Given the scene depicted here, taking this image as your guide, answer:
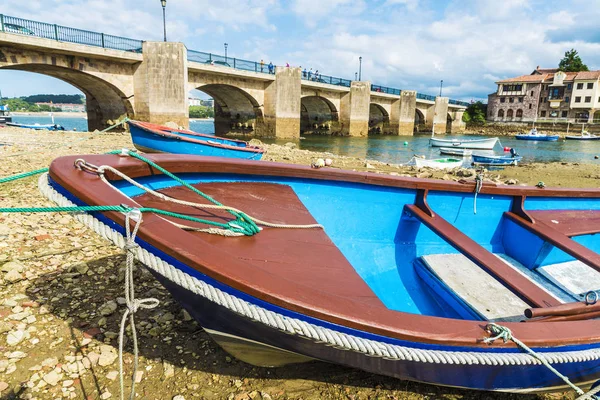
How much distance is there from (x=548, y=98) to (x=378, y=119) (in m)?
40.8

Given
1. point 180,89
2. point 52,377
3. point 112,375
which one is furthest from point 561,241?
point 180,89

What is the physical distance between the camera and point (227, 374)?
2.66m

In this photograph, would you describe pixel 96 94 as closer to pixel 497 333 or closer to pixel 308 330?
pixel 308 330

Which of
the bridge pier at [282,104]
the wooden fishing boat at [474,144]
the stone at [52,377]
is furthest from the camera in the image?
the bridge pier at [282,104]

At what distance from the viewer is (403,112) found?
157ft

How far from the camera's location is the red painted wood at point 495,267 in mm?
2643

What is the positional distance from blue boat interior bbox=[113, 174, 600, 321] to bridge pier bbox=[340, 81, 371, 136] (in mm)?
36561

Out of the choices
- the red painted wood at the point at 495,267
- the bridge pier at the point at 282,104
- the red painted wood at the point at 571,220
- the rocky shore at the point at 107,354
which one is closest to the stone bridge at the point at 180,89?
the bridge pier at the point at 282,104

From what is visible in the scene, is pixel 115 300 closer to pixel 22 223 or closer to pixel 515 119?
pixel 22 223

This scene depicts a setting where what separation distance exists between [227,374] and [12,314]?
2.00 m

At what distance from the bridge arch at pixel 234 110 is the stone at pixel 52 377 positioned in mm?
29400

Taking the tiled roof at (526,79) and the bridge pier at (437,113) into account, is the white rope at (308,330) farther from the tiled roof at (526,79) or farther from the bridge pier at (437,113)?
the tiled roof at (526,79)

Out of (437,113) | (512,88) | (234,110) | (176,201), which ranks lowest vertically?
(176,201)

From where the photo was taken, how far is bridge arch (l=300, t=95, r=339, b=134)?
134 ft
